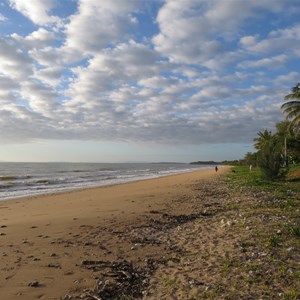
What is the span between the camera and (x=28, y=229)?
967cm

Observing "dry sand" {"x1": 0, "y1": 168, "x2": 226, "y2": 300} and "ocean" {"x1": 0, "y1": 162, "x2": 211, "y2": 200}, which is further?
"ocean" {"x1": 0, "y1": 162, "x2": 211, "y2": 200}

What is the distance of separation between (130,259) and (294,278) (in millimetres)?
2988

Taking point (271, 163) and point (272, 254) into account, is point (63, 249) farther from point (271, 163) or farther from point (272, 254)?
point (271, 163)

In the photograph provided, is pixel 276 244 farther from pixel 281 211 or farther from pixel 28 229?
pixel 28 229

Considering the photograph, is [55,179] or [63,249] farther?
[55,179]

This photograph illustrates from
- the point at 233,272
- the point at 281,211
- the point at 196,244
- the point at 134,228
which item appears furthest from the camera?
the point at 281,211

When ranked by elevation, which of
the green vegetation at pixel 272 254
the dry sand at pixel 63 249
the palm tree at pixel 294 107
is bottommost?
the dry sand at pixel 63 249

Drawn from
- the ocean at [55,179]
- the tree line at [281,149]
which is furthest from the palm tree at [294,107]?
the ocean at [55,179]

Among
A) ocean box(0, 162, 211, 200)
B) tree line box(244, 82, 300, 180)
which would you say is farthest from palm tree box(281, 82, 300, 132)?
ocean box(0, 162, 211, 200)

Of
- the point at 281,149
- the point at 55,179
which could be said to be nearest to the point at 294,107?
the point at 281,149

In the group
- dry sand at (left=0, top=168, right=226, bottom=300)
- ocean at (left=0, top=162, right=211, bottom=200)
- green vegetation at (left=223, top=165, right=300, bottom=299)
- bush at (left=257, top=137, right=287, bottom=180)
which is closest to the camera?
green vegetation at (left=223, top=165, right=300, bottom=299)

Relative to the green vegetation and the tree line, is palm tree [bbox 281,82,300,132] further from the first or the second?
the green vegetation

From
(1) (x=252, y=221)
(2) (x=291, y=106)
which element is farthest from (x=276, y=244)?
(2) (x=291, y=106)

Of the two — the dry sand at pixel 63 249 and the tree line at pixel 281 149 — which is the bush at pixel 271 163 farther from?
the dry sand at pixel 63 249
